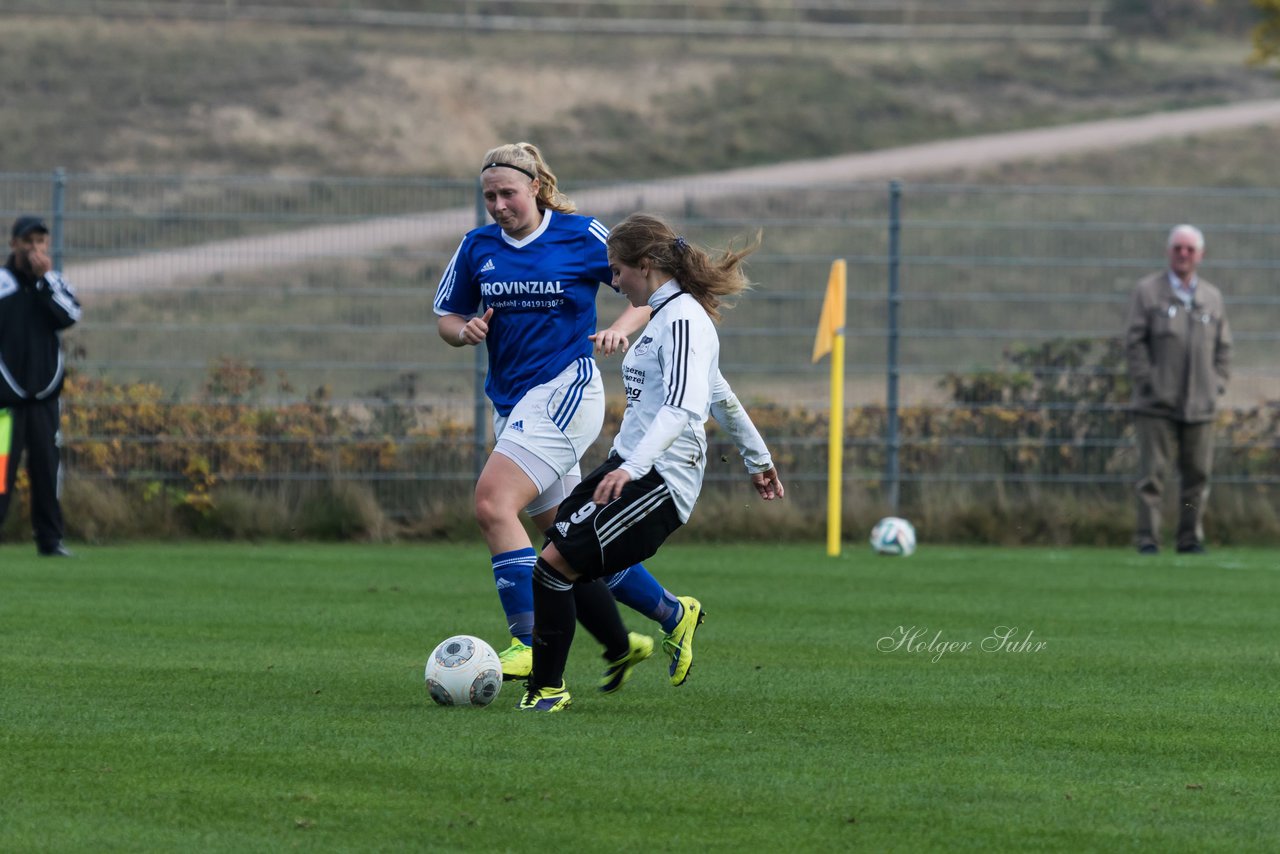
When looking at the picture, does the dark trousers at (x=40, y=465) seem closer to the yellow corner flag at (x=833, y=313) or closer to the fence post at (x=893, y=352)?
the yellow corner flag at (x=833, y=313)

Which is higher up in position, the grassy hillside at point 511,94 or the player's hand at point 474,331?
the grassy hillside at point 511,94

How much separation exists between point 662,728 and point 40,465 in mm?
7676

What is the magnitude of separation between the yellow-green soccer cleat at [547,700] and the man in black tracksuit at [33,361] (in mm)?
6872

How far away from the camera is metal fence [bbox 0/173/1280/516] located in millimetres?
15000

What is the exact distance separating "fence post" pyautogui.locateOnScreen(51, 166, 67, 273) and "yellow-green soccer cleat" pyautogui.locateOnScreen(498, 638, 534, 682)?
340 inches

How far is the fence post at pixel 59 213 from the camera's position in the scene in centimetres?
1488

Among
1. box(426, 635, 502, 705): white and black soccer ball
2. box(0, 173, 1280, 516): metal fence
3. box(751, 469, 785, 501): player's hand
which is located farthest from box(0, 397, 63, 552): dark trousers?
box(751, 469, 785, 501): player's hand

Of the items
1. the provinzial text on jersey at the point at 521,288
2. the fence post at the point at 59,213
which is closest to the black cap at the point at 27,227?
the fence post at the point at 59,213

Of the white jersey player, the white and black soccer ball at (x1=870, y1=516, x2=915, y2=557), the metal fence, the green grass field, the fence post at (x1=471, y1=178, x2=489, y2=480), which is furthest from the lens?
the fence post at (x1=471, y1=178, x2=489, y2=480)

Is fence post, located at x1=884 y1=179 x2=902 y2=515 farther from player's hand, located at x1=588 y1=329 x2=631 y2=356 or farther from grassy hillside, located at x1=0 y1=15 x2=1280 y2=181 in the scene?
grassy hillside, located at x1=0 y1=15 x2=1280 y2=181

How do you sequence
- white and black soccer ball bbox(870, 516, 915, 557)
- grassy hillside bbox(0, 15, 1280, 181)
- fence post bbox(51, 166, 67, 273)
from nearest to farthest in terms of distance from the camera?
white and black soccer ball bbox(870, 516, 915, 557)
fence post bbox(51, 166, 67, 273)
grassy hillside bbox(0, 15, 1280, 181)

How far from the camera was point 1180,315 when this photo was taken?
1442 cm

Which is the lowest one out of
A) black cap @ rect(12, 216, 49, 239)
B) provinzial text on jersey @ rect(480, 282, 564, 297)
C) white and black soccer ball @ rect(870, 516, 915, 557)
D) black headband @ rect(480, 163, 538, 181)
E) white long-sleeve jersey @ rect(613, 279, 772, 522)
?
white and black soccer ball @ rect(870, 516, 915, 557)

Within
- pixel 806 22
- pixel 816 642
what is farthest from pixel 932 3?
pixel 816 642
